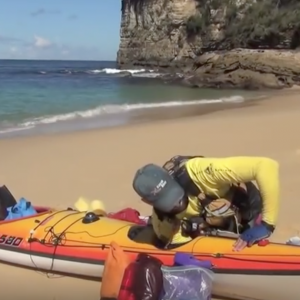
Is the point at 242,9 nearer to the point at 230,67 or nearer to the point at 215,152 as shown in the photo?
the point at 230,67

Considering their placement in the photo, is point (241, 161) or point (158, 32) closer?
point (241, 161)

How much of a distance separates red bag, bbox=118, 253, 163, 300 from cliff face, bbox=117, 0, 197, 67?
45.1 meters

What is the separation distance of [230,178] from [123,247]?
3.38 ft

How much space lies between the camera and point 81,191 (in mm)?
6801

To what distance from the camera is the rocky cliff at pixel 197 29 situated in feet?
126

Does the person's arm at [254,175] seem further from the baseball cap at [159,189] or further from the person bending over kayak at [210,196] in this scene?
the baseball cap at [159,189]

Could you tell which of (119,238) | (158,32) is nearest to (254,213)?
(119,238)

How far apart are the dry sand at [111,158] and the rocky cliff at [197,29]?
2294cm

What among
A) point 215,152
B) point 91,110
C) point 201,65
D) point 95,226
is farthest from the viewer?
point 201,65

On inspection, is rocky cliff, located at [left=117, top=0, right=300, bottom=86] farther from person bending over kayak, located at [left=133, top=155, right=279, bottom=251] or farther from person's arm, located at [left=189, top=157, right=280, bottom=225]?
person's arm, located at [left=189, top=157, right=280, bottom=225]

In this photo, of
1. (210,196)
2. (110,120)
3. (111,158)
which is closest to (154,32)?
(110,120)

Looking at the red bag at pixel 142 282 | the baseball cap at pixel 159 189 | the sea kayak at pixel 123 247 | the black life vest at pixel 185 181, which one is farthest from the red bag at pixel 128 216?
the baseball cap at pixel 159 189

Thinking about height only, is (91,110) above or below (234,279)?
below

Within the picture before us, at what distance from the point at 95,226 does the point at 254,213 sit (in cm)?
132
